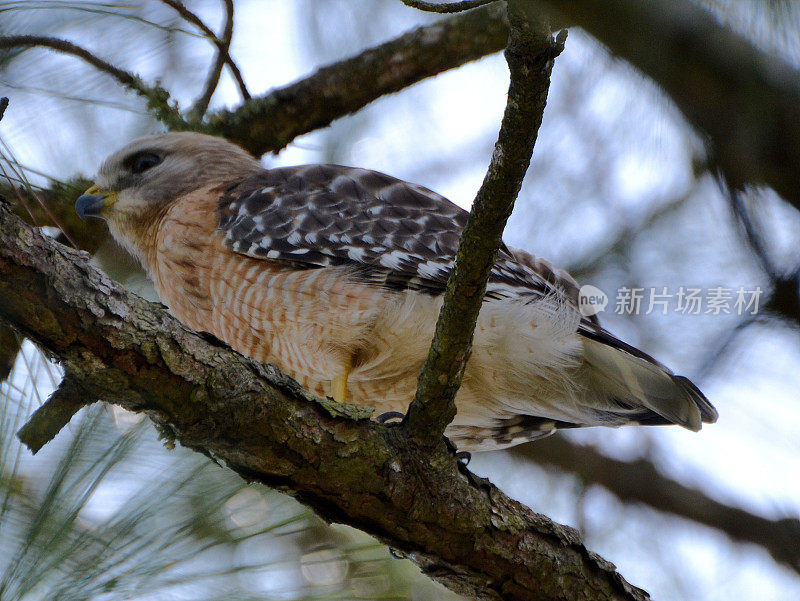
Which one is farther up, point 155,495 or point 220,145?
point 220,145

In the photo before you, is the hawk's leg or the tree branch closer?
the tree branch

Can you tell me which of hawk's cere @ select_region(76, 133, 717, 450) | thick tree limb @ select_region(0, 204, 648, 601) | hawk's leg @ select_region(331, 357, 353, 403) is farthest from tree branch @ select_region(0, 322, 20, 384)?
hawk's leg @ select_region(331, 357, 353, 403)

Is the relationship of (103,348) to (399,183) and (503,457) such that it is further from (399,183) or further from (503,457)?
(503,457)

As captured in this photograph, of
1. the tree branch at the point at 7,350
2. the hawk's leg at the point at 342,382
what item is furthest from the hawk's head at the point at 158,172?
the hawk's leg at the point at 342,382

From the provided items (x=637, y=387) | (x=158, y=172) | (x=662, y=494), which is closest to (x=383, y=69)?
(x=158, y=172)

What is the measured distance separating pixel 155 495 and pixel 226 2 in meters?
2.08

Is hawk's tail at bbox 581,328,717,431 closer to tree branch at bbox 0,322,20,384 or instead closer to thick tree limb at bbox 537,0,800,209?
thick tree limb at bbox 537,0,800,209

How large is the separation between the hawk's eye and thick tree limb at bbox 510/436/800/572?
7.84 feet

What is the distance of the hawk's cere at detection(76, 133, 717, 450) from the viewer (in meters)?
3.32

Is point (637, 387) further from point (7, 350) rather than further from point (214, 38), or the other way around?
point (7, 350)

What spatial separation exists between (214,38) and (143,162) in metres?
1.08

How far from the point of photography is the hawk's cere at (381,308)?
332cm

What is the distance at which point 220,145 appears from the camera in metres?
4.48

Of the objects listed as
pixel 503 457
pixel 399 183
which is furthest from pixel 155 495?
pixel 503 457
